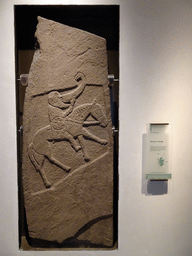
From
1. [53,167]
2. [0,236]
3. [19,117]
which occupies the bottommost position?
[0,236]

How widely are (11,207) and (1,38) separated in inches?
54.0

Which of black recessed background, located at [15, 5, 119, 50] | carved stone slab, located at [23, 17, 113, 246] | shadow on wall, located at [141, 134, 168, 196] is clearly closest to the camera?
carved stone slab, located at [23, 17, 113, 246]

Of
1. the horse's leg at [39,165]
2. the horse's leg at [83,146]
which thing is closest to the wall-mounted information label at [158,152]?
the horse's leg at [83,146]

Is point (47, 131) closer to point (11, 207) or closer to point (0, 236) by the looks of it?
point (11, 207)

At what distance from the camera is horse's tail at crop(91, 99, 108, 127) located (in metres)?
1.92

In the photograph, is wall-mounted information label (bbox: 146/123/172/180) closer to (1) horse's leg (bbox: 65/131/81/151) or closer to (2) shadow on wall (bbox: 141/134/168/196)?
(2) shadow on wall (bbox: 141/134/168/196)

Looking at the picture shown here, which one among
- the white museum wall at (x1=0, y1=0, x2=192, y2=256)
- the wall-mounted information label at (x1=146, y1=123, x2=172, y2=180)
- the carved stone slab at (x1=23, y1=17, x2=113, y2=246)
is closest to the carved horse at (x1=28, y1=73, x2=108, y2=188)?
the carved stone slab at (x1=23, y1=17, x2=113, y2=246)

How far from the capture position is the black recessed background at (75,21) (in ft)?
6.91

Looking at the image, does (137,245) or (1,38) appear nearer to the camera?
(1,38)

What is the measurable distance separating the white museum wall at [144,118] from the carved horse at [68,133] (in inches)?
7.4

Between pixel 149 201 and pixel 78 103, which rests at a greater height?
pixel 78 103

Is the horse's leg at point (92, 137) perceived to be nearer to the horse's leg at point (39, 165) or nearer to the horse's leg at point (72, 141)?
the horse's leg at point (72, 141)

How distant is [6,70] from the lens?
1924 millimetres

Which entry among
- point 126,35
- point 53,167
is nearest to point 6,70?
point 53,167
